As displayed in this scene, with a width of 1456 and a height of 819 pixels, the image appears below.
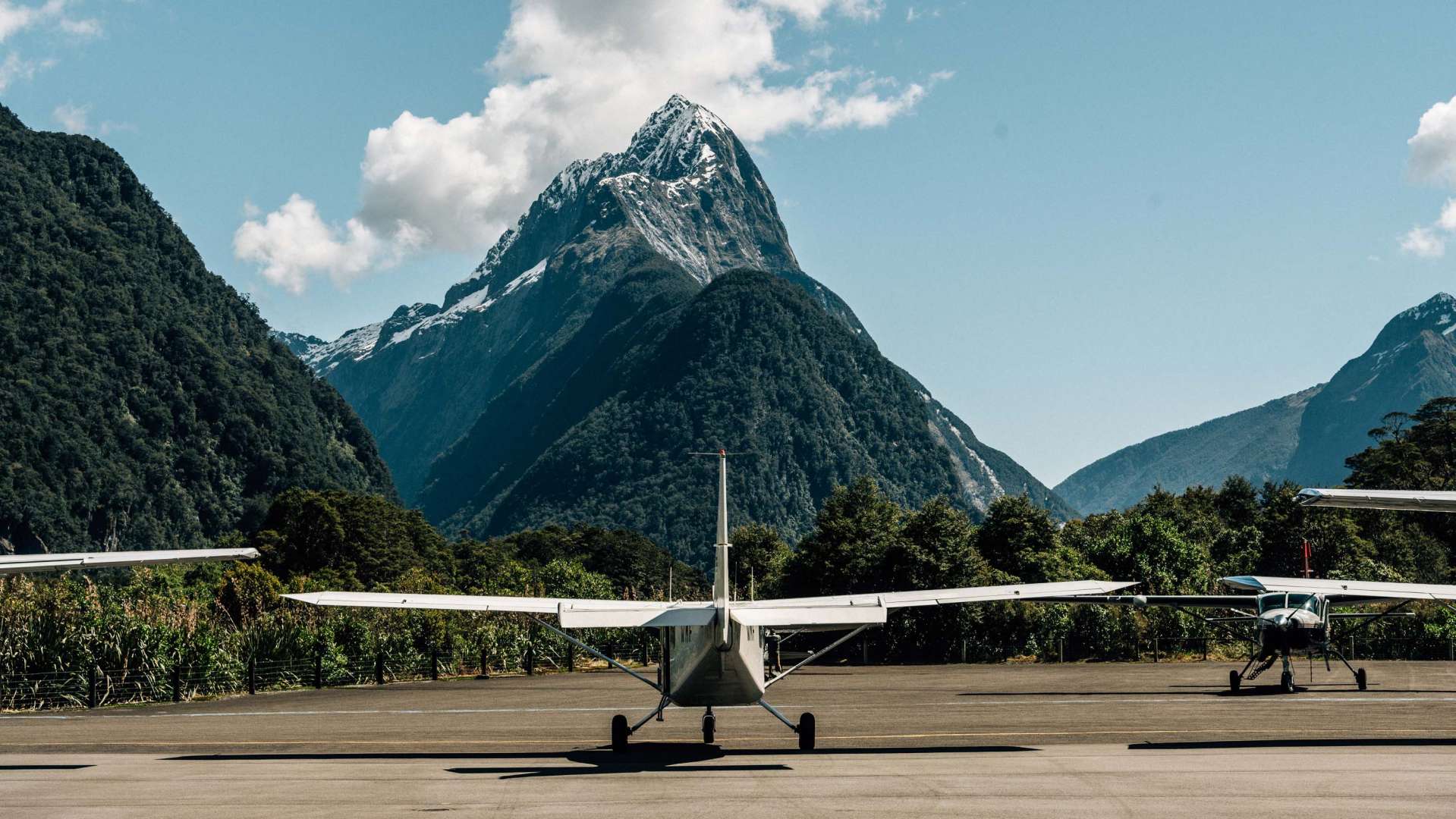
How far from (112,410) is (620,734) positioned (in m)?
169

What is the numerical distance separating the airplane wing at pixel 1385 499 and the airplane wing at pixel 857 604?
113 inches

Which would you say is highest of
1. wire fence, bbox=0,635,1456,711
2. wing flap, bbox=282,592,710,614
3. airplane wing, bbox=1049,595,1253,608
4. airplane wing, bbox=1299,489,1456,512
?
airplane wing, bbox=1299,489,1456,512

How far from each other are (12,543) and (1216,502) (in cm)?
11917

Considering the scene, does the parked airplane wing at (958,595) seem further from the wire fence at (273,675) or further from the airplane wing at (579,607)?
the wire fence at (273,675)

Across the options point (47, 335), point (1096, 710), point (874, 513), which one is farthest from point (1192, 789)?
point (47, 335)

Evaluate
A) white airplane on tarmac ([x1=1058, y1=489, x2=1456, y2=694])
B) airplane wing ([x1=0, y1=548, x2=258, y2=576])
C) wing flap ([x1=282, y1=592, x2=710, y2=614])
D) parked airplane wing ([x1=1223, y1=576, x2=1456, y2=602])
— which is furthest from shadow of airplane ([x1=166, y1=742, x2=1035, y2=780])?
parked airplane wing ([x1=1223, y1=576, x2=1456, y2=602])

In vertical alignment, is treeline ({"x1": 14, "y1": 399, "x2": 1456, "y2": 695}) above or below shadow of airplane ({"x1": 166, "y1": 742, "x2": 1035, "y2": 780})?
above

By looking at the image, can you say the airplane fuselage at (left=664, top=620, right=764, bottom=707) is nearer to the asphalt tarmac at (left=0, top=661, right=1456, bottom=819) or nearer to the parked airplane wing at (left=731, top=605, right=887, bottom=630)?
the parked airplane wing at (left=731, top=605, right=887, bottom=630)

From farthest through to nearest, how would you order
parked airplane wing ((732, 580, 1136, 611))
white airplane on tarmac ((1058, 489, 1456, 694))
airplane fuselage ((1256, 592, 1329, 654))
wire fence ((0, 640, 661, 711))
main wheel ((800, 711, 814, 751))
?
wire fence ((0, 640, 661, 711)), airplane fuselage ((1256, 592, 1329, 654)), white airplane on tarmac ((1058, 489, 1456, 694)), main wheel ((800, 711, 814, 751)), parked airplane wing ((732, 580, 1136, 611))

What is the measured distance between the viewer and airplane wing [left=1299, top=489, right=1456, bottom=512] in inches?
676

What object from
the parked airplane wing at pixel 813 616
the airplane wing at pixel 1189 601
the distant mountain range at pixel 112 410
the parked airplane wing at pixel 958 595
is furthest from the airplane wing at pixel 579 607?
the distant mountain range at pixel 112 410

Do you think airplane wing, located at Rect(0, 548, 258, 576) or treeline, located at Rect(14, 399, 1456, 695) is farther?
treeline, located at Rect(14, 399, 1456, 695)

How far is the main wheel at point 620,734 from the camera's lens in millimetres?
19156

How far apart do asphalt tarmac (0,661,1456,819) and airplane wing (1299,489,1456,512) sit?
130 inches
